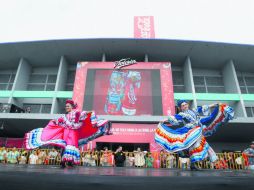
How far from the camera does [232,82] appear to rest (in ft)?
63.0

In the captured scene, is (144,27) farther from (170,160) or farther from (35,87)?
(170,160)

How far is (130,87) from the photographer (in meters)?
16.1

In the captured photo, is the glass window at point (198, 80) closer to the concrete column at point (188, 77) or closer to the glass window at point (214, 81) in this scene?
the glass window at point (214, 81)

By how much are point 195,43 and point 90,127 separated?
15490mm

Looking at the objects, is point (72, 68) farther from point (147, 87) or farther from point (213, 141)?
point (213, 141)

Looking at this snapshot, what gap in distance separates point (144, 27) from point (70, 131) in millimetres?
18828

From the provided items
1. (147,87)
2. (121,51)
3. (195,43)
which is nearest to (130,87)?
(147,87)

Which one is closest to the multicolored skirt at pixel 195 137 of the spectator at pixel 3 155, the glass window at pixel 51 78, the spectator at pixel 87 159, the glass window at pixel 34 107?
the spectator at pixel 87 159

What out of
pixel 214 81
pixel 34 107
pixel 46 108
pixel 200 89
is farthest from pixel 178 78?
pixel 34 107

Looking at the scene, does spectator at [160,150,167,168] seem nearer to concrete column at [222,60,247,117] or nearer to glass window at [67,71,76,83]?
concrete column at [222,60,247,117]

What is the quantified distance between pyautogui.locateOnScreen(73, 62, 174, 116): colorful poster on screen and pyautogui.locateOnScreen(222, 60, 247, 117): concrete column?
6.22 metres

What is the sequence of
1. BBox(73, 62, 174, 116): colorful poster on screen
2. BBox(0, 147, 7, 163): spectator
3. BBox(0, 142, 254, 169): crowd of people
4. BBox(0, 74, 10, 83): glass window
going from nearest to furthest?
BBox(0, 142, 254, 169): crowd of people
BBox(0, 147, 7, 163): spectator
BBox(73, 62, 174, 116): colorful poster on screen
BBox(0, 74, 10, 83): glass window

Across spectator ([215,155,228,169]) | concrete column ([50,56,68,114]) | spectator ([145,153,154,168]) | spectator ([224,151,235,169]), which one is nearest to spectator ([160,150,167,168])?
spectator ([145,153,154,168])

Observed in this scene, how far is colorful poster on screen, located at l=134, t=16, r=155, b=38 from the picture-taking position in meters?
21.5
